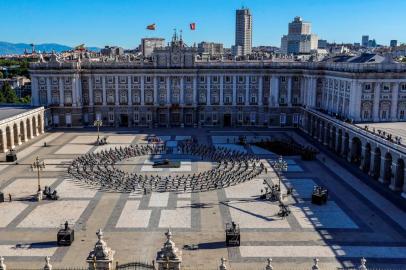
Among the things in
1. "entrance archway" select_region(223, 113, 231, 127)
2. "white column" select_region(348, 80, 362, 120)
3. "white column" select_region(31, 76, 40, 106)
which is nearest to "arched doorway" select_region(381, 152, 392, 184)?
"white column" select_region(348, 80, 362, 120)

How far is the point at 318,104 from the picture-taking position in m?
85.4

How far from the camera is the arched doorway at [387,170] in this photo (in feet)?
173

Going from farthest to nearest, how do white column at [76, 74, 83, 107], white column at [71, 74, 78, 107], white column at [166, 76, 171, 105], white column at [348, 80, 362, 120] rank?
white column at [166, 76, 171, 105] < white column at [76, 74, 83, 107] < white column at [71, 74, 78, 107] < white column at [348, 80, 362, 120]

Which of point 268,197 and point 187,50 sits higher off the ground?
point 187,50

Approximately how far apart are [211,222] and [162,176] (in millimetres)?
16445

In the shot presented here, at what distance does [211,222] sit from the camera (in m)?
40.2

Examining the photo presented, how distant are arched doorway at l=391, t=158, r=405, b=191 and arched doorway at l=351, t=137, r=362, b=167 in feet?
40.6

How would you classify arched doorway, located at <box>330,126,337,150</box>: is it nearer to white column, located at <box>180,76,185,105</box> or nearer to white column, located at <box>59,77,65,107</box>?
white column, located at <box>180,76,185,105</box>

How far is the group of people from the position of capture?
51.0 meters

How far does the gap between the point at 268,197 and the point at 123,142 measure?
35.9 meters

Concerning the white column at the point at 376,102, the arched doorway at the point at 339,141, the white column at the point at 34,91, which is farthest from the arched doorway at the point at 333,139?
the white column at the point at 34,91

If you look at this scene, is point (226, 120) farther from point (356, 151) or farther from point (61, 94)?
point (356, 151)

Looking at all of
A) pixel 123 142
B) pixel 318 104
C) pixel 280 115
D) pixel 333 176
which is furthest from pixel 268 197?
pixel 280 115

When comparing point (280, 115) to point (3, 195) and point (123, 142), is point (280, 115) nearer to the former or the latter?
point (123, 142)
